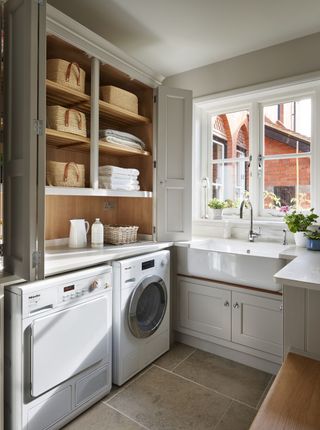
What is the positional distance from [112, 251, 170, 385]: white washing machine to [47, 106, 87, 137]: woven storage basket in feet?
3.11

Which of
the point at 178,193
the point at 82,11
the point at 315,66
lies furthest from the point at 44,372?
the point at 315,66

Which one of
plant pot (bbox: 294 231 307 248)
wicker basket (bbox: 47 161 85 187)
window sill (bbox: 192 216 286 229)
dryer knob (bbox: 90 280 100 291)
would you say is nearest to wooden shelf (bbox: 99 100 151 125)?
wicker basket (bbox: 47 161 85 187)

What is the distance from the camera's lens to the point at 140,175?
8.96ft

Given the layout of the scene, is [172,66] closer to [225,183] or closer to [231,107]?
[231,107]

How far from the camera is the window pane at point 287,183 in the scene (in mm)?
2713

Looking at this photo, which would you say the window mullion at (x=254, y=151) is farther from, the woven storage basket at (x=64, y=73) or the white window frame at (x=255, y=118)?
the woven storage basket at (x=64, y=73)

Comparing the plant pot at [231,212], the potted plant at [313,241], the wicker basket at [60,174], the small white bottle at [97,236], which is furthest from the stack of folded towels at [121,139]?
the potted plant at [313,241]

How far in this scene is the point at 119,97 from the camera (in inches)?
92.3

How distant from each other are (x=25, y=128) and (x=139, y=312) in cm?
146

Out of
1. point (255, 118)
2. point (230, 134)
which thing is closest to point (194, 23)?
point (255, 118)

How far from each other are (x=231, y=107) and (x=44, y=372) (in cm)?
280

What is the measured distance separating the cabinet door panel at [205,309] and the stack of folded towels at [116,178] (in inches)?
37.3

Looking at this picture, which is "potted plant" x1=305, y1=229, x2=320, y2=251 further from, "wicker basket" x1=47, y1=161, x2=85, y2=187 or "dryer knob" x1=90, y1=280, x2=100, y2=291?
"wicker basket" x1=47, y1=161, x2=85, y2=187

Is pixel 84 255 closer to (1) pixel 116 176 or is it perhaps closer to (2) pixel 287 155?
(1) pixel 116 176
